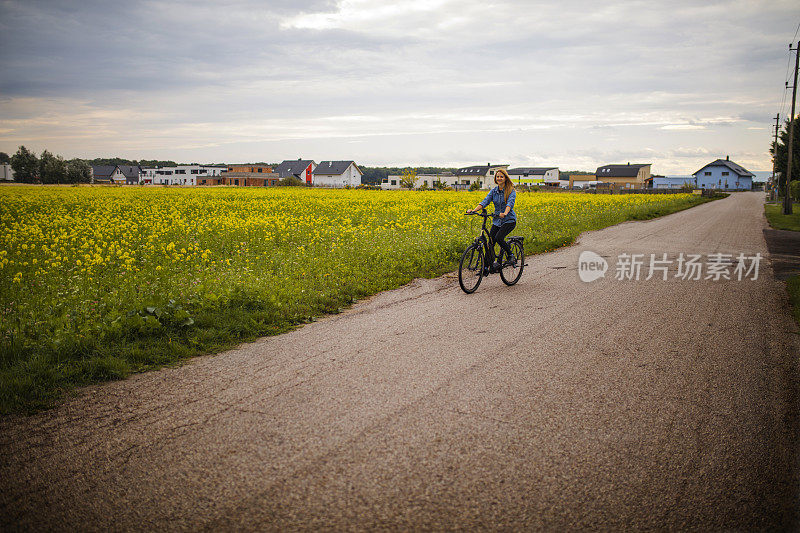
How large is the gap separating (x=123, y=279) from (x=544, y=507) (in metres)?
8.60

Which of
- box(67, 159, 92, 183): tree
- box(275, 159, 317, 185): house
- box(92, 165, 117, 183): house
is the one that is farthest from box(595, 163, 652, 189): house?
box(92, 165, 117, 183): house

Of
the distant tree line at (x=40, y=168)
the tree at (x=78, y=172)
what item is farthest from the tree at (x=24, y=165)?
the tree at (x=78, y=172)

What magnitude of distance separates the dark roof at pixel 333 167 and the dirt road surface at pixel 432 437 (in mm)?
111289

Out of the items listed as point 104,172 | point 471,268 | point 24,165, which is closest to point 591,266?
point 471,268

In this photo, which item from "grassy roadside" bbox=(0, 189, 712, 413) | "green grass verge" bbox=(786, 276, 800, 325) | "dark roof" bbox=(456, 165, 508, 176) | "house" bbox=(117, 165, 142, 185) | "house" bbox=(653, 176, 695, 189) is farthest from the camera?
"house" bbox=(653, 176, 695, 189)

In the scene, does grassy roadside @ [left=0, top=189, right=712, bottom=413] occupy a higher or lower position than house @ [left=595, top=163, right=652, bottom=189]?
lower

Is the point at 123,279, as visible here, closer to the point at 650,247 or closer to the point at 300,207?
the point at 650,247

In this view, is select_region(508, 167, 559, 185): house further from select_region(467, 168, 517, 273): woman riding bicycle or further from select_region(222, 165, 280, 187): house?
select_region(467, 168, 517, 273): woman riding bicycle

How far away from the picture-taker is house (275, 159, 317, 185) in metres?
119

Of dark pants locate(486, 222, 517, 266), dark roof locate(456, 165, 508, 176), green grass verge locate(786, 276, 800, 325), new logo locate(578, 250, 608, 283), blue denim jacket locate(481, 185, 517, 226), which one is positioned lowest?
green grass verge locate(786, 276, 800, 325)

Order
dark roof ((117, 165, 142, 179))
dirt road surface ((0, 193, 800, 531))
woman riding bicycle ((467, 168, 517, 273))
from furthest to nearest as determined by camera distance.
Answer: dark roof ((117, 165, 142, 179)) → woman riding bicycle ((467, 168, 517, 273)) → dirt road surface ((0, 193, 800, 531))

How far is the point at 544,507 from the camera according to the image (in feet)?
10.5

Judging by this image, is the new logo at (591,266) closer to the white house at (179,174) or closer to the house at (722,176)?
the white house at (179,174)

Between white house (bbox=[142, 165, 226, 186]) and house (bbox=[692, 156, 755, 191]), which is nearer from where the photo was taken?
white house (bbox=[142, 165, 226, 186])
